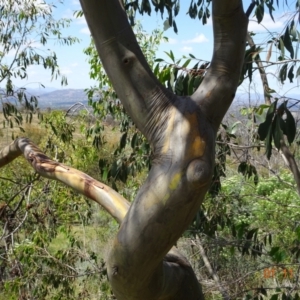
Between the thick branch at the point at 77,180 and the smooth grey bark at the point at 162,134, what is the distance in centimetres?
25

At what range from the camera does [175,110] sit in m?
1.23

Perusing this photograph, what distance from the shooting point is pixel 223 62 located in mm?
1244

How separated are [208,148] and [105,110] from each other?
3464mm

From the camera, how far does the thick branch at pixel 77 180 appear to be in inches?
60.0

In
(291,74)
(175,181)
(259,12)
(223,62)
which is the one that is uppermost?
(259,12)

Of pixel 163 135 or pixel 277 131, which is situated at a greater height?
pixel 277 131

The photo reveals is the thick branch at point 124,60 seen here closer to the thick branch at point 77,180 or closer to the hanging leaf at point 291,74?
the thick branch at point 77,180

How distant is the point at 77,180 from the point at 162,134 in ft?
1.82

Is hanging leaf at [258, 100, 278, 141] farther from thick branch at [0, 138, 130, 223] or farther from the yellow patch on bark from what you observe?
the yellow patch on bark

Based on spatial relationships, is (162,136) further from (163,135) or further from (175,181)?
(175,181)

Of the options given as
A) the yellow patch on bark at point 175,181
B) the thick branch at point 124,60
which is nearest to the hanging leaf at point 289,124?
the thick branch at point 124,60

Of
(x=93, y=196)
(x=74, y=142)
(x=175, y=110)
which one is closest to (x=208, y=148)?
(x=175, y=110)

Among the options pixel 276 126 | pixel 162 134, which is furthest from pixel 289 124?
pixel 162 134

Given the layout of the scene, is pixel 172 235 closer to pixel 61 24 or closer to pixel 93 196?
pixel 93 196
